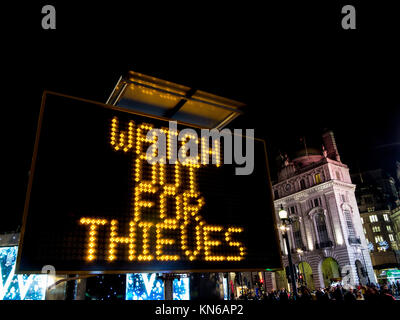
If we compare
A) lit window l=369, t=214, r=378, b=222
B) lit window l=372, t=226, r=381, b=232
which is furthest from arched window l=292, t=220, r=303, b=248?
lit window l=369, t=214, r=378, b=222

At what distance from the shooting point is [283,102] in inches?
200

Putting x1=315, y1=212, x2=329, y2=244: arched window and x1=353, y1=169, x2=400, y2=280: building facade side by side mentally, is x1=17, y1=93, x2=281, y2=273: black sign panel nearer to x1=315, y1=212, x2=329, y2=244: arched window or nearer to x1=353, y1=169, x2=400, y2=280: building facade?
x1=315, y1=212, x2=329, y2=244: arched window

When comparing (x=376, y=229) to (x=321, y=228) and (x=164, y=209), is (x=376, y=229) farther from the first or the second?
(x=164, y=209)

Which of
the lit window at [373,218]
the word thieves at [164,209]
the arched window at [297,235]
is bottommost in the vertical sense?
the word thieves at [164,209]

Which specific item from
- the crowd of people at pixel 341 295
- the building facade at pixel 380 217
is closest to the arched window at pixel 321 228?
the crowd of people at pixel 341 295

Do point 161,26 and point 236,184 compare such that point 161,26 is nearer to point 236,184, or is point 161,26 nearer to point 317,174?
point 236,184

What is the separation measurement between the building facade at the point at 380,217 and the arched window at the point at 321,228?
32.7 metres

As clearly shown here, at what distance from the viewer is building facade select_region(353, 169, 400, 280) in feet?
216

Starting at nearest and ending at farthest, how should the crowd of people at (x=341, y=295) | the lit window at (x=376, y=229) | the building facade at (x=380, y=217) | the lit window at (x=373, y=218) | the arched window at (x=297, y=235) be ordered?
the crowd of people at (x=341, y=295), the arched window at (x=297, y=235), the building facade at (x=380, y=217), the lit window at (x=376, y=229), the lit window at (x=373, y=218)

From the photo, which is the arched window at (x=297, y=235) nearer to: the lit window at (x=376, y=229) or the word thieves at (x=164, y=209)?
the lit window at (x=376, y=229)

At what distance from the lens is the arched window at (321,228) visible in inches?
1652

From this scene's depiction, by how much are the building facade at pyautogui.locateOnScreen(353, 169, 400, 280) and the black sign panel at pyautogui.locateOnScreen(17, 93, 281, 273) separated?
75.5 meters

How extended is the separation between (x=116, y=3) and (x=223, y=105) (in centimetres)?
233

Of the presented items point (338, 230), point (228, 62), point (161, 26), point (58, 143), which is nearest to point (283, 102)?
point (228, 62)
